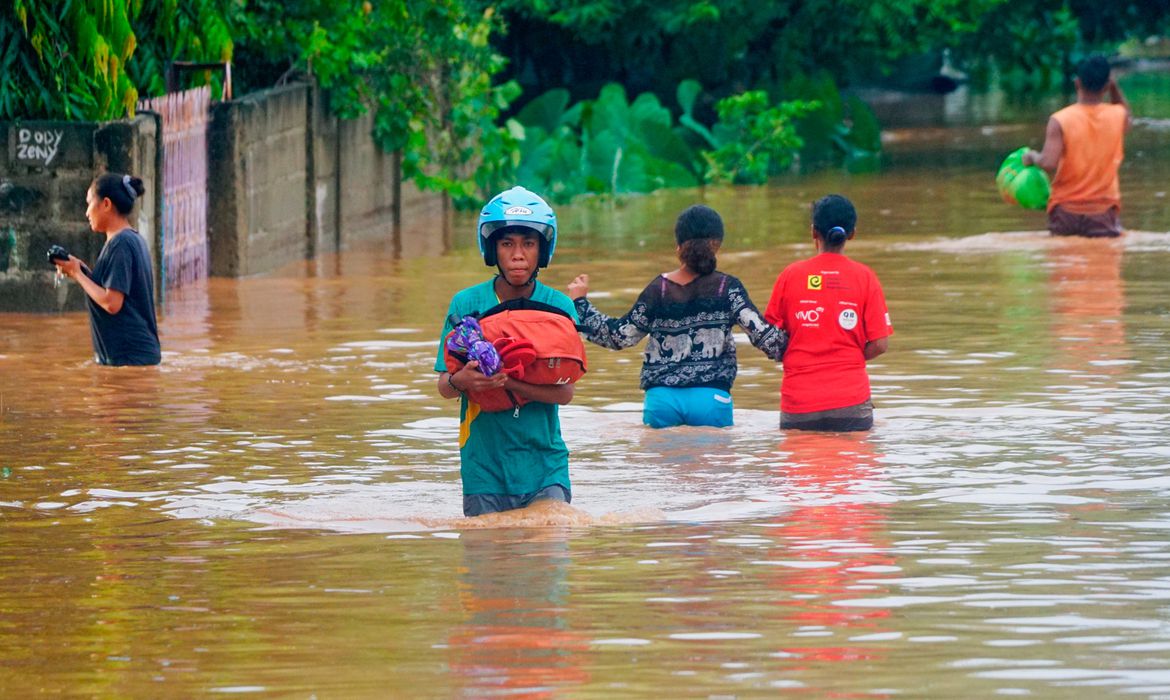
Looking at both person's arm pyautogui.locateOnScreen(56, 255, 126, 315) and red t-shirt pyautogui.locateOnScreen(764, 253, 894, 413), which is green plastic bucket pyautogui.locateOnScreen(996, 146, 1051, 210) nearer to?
person's arm pyautogui.locateOnScreen(56, 255, 126, 315)

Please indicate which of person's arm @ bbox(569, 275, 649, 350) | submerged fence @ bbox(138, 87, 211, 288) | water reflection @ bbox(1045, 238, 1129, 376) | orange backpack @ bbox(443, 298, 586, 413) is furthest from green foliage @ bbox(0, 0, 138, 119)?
orange backpack @ bbox(443, 298, 586, 413)

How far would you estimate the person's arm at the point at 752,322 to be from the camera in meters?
10.7

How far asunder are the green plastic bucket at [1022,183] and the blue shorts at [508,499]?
12646 millimetres

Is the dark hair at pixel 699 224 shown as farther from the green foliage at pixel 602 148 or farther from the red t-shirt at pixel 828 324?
the green foliage at pixel 602 148

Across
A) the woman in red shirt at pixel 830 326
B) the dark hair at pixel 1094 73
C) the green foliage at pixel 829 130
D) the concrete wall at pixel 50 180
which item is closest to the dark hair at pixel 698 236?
the woman in red shirt at pixel 830 326

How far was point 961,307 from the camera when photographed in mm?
16406

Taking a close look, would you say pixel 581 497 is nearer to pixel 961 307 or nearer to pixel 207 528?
pixel 207 528

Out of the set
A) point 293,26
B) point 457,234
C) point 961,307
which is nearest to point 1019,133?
point 457,234

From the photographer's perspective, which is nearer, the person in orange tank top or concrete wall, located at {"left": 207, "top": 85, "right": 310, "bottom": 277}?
concrete wall, located at {"left": 207, "top": 85, "right": 310, "bottom": 277}

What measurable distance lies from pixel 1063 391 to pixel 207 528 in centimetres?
533

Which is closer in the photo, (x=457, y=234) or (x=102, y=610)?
(x=102, y=610)

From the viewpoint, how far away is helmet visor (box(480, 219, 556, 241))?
8.06 m

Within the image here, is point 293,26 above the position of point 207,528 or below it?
above

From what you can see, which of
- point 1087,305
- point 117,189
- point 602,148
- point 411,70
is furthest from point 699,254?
point 602,148
